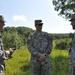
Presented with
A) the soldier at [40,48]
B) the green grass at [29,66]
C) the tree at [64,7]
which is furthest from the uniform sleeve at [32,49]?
the tree at [64,7]

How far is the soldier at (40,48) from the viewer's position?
7.57 m

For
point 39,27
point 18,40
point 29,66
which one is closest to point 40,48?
point 39,27

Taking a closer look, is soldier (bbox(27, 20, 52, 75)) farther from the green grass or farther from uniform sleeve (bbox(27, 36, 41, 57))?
the green grass

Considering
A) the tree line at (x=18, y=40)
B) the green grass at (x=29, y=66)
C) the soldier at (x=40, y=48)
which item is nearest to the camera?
the soldier at (x=40, y=48)

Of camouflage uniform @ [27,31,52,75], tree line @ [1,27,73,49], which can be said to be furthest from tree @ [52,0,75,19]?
camouflage uniform @ [27,31,52,75]

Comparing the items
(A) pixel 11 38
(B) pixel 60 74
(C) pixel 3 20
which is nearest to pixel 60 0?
(B) pixel 60 74

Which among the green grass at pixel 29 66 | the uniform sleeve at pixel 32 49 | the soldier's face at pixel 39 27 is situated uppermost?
the soldier's face at pixel 39 27

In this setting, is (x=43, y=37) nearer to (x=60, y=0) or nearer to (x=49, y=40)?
(x=49, y=40)

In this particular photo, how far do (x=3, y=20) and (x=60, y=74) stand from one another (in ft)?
18.1

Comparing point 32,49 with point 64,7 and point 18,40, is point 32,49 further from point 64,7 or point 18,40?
point 18,40

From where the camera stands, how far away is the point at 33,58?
7641mm

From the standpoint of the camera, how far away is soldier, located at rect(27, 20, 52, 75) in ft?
24.8

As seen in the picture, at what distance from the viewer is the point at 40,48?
7.58 m

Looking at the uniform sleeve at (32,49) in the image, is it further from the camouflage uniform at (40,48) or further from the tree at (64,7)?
the tree at (64,7)
